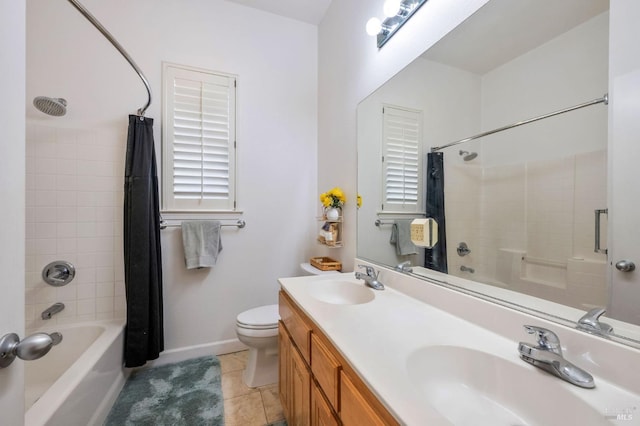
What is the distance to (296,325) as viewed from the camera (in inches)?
45.5

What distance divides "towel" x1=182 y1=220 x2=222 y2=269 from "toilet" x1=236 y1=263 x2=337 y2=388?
530 mm

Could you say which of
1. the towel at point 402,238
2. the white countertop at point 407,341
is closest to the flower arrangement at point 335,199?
the towel at point 402,238

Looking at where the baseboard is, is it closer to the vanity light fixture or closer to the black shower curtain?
the black shower curtain

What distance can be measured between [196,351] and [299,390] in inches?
53.2

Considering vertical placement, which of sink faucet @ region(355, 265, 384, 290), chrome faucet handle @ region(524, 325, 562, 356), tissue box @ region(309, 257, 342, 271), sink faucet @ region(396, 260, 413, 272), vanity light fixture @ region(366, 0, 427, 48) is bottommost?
tissue box @ region(309, 257, 342, 271)

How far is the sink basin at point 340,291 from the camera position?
4.56ft

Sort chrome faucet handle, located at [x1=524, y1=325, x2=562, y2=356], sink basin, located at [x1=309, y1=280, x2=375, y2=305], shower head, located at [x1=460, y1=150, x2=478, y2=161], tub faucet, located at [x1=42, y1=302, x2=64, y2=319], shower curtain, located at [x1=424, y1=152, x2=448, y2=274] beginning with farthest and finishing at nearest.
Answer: tub faucet, located at [x1=42, y1=302, x2=64, y2=319] → sink basin, located at [x1=309, y1=280, x2=375, y2=305] → shower curtain, located at [x1=424, y1=152, x2=448, y2=274] → shower head, located at [x1=460, y1=150, x2=478, y2=161] → chrome faucet handle, located at [x1=524, y1=325, x2=562, y2=356]

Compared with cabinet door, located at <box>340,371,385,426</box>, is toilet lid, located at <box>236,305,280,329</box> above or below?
below

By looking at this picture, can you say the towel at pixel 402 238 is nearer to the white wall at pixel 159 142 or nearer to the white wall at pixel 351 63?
the white wall at pixel 351 63

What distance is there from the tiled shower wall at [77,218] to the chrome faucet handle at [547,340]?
234 centimetres

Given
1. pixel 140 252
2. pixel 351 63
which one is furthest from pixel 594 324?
pixel 140 252

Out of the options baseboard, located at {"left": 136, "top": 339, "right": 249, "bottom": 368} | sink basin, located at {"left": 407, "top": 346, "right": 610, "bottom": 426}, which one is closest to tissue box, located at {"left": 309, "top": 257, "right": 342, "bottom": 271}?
baseboard, located at {"left": 136, "top": 339, "right": 249, "bottom": 368}

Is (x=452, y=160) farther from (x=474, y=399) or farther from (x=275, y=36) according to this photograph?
(x=275, y=36)

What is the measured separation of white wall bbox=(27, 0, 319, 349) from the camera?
68.1 inches
